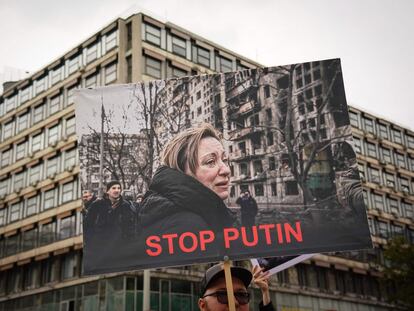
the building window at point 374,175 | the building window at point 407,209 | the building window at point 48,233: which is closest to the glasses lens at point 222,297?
the building window at point 48,233

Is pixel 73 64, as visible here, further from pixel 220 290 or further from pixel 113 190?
pixel 220 290

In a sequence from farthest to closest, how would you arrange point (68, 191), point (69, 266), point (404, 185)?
point (404, 185)
point (68, 191)
point (69, 266)

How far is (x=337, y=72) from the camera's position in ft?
20.4

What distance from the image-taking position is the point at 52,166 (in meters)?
39.9

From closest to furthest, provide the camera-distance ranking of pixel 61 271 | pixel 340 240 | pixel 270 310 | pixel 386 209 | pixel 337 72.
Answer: pixel 270 310 → pixel 340 240 → pixel 337 72 → pixel 61 271 → pixel 386 209

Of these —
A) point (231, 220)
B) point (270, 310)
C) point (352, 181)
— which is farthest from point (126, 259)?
point (352, 181)

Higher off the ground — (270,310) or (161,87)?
(161,87)

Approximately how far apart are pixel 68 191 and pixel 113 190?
3258 centimetres

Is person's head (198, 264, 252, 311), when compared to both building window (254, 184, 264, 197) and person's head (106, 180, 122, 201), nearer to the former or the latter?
building window (254, 184, 264, 197)

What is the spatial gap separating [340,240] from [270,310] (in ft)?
4.03

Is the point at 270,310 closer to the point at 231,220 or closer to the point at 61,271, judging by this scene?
the point at 231,220

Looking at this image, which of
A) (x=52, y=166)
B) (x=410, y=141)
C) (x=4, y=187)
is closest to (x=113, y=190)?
(x=52, y=166)

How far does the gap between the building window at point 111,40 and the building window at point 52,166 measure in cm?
748

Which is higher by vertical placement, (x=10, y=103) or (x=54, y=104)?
(x=10, y=103)
